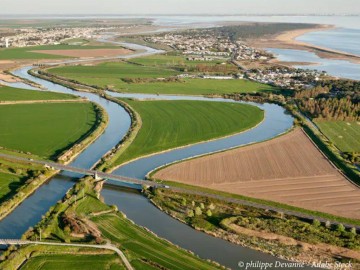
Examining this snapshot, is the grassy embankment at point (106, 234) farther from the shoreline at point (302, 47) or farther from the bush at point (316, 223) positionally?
the shoreline at point (302, 47)

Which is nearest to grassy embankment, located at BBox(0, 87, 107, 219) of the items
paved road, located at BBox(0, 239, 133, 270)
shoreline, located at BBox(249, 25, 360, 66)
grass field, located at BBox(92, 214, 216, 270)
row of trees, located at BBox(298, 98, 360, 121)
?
paved road, located at BBox(0, 239, 133, 270)

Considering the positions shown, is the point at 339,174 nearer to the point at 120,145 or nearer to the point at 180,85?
the point at 120,145

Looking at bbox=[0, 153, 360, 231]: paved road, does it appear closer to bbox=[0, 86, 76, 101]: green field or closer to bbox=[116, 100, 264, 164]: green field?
bbox=[116, 100, 264, 164]: green field

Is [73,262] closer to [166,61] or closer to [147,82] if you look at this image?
[147,82]

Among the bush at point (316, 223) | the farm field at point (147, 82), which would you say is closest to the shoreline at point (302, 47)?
the farm field at point (147, 82)

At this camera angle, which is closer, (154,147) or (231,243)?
(231,243)

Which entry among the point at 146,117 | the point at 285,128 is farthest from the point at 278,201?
the point at 146,117

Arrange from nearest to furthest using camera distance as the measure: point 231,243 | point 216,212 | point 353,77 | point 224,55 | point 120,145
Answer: point 231,243 → point 216,212 → point 120,145 → point 353,77 → point 224,55
